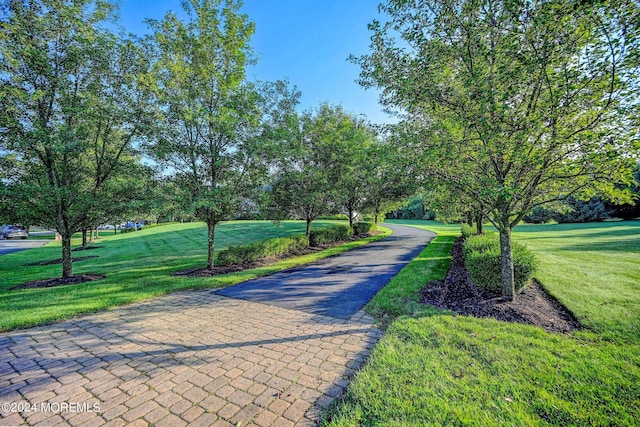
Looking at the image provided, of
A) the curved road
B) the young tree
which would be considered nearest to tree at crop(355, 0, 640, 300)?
the curved road

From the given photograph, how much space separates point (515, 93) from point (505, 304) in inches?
153

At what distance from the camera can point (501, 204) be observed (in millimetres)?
5234

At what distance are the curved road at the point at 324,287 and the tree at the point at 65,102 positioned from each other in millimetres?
5598

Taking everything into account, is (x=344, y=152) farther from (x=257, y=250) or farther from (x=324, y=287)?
(x=324, y=287)

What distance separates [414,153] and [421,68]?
1631mm

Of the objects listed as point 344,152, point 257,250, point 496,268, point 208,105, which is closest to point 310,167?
point 344,152

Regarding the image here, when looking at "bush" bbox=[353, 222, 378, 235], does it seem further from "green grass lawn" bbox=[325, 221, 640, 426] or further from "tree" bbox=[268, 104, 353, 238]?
"green grass lawn" bbox=[325, 221, 640, 426]

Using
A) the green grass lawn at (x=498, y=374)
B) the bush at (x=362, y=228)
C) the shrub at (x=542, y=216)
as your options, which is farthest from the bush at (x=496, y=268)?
the shrub at (x=542, y=216)

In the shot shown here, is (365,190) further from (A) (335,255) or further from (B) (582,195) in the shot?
(B) (582,195)

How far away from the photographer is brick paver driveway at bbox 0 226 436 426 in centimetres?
259

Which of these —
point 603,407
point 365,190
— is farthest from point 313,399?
point 365,190

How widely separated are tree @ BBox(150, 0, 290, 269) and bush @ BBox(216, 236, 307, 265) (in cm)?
160

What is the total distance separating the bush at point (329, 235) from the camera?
15641 mm

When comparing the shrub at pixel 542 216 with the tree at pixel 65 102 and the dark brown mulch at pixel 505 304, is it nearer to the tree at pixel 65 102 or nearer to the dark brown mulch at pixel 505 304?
the dark brown mulch at pixel 505 304
